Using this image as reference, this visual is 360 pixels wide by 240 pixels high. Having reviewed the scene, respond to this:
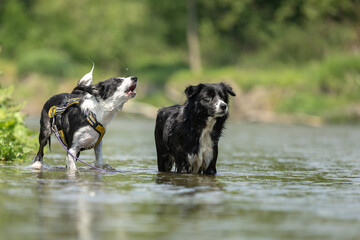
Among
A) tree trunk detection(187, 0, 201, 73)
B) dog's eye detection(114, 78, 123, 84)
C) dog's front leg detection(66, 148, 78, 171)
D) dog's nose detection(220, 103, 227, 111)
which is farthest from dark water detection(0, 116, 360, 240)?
tree trunk detection(187, 0, 201, 73)

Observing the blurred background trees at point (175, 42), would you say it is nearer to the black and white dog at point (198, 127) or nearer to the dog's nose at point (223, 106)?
the black and white dog at point (198, 127)

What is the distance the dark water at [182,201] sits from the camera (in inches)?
256

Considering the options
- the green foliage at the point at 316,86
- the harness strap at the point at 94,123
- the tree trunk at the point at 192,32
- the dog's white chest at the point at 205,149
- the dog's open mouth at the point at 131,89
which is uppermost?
the tree trunk at the point at 192,32

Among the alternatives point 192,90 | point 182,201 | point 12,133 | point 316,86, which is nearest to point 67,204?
point 182,201

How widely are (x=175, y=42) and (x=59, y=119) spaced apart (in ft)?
139

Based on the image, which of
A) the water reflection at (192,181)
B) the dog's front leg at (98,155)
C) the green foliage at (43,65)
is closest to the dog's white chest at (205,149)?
the water reflection at (192,181)

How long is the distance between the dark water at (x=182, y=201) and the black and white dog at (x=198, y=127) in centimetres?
36

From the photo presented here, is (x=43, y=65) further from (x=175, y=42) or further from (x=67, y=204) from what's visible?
(x=67, y=204)

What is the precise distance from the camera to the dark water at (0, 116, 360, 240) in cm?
650

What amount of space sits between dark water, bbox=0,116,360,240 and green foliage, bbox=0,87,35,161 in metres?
0.55

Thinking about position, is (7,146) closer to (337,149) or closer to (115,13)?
(337,149)

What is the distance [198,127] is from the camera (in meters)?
10.9

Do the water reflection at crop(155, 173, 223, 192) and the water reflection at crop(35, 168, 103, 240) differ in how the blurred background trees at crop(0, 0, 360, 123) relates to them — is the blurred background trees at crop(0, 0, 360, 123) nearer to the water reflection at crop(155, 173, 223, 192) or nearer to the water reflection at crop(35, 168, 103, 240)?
the water reflection at crop(155, 173, 223, 192)

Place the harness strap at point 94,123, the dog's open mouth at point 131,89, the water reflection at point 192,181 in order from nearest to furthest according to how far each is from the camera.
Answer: the water reflection at point 192,181, the dog's open mouth at point 131,89, the harness strap at point 94,123
